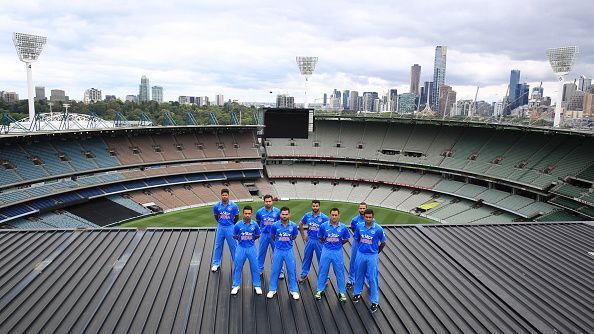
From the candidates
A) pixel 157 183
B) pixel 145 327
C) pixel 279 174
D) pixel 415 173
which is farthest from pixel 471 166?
pixel 145 327

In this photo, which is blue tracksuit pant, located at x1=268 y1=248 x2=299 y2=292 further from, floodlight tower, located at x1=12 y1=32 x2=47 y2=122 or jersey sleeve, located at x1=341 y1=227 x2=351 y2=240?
floodlight tower, located at x1=12 y1=32 x2=47 y2=122

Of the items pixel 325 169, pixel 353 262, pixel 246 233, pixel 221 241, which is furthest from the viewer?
pixel 325 169

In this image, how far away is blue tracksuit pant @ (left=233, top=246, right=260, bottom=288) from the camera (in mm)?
7176

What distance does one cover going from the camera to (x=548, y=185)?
3491 cm

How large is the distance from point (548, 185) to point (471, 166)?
8224 millimetres

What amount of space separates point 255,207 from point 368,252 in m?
33.7

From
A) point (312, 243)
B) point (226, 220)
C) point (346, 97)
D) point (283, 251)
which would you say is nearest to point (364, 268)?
point (312, 243)

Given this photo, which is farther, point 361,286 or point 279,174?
point 279,174

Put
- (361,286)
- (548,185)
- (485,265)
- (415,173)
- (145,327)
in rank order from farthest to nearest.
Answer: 1. (415,173)
2. (548,185)
3. (485,265)
4. (361,286)
5. (145,327)

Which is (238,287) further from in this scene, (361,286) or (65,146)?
(65,146)

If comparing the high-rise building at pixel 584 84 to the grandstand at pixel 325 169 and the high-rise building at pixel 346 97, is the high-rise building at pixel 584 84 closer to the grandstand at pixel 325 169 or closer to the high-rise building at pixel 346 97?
the grandstand at pixel 325 169

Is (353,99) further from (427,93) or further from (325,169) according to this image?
(325,169)

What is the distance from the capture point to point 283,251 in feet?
24.0

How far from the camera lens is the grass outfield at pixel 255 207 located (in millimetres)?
34688
